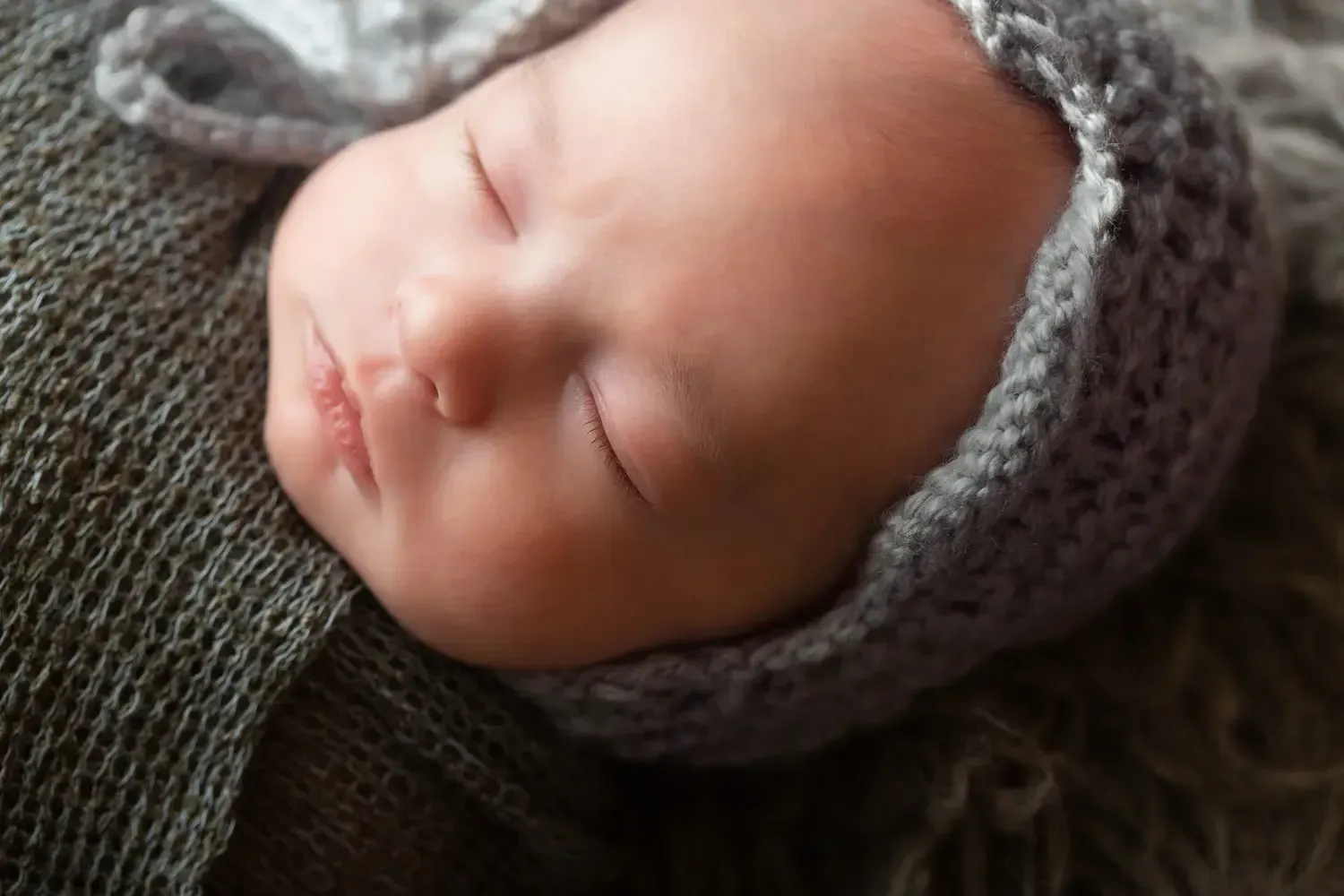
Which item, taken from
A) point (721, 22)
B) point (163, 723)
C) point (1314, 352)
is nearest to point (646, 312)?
point (721, 22)

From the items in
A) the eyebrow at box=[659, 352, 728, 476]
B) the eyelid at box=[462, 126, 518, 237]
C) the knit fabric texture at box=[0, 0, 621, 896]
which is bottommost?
the knit fabric texture at box=[0, 0, 621, 896]

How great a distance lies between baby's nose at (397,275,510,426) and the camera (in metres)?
0.85

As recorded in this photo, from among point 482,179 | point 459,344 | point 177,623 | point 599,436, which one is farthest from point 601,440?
point 177,623

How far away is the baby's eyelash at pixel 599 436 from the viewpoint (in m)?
0.86

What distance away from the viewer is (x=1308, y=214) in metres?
1.08

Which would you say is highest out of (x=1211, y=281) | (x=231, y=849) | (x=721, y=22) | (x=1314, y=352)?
(x=721, y=22)

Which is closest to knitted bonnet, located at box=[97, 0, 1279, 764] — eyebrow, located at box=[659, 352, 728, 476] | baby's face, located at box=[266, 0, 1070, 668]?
baby's face, located at box=[266, 0, 1070, 668]

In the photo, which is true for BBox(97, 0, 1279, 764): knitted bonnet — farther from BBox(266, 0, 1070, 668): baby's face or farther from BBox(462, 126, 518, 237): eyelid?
BBox(462, 126, 518, 237): eyelid

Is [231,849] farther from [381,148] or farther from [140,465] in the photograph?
[381,148]

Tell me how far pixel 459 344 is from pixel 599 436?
0.12 metres

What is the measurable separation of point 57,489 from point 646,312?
0.44 meters

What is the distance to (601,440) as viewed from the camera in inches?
33.9

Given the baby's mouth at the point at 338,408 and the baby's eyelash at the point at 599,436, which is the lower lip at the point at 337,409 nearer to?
the baby's mouth at the point at 338,408

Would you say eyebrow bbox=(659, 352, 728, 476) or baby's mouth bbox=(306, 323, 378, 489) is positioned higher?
eyebrow bbox=(659, 352, 728, 476)
